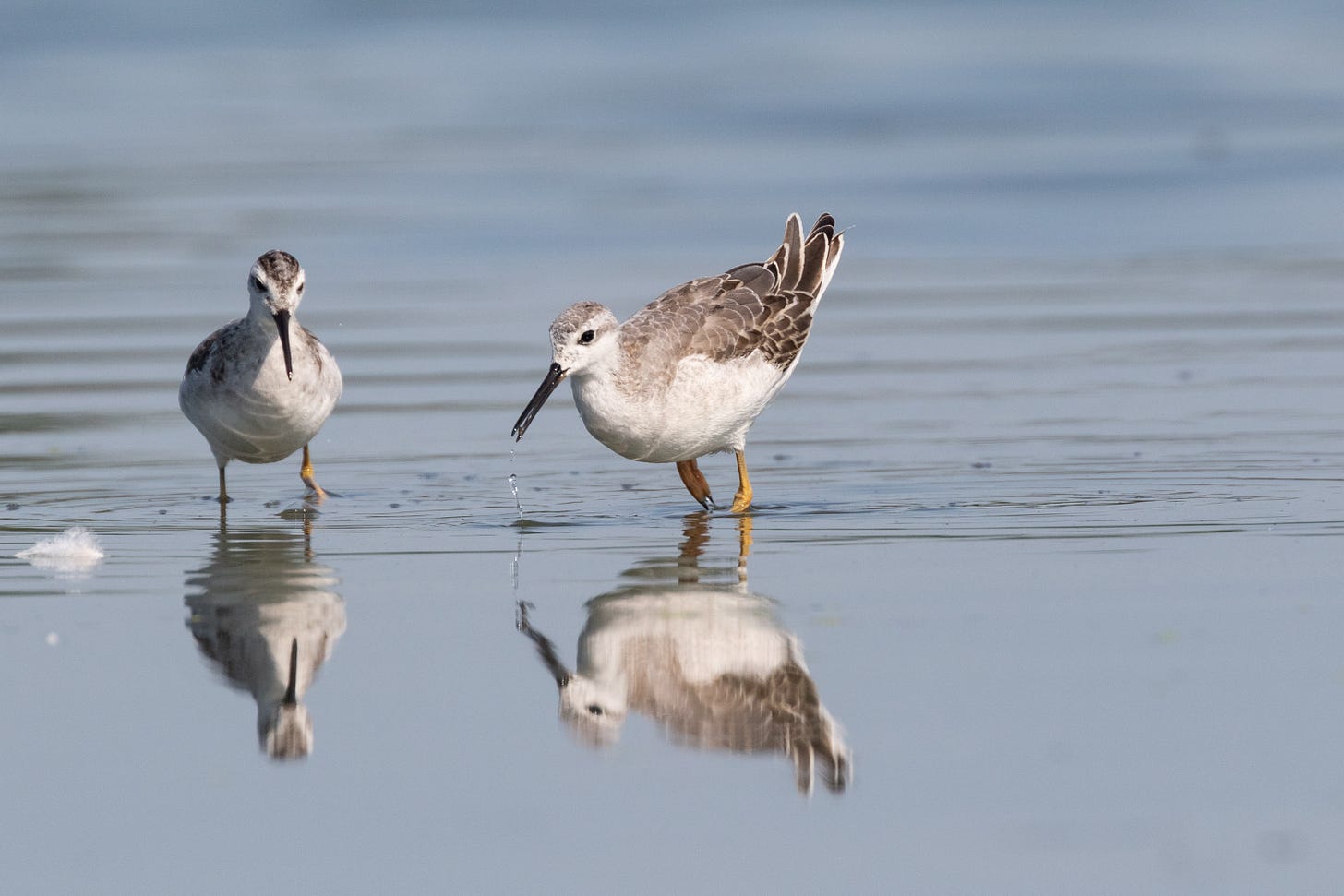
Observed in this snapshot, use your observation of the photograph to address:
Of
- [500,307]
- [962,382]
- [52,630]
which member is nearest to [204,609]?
[52,630]

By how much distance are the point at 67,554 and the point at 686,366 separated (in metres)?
3.00

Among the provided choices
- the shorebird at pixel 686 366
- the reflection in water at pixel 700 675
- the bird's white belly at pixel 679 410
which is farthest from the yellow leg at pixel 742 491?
the reflection in water at pixel 700 675

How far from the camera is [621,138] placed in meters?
26.0

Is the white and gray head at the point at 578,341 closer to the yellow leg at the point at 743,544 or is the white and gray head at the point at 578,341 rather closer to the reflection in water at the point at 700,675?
the yellow leg at the point at 743,544

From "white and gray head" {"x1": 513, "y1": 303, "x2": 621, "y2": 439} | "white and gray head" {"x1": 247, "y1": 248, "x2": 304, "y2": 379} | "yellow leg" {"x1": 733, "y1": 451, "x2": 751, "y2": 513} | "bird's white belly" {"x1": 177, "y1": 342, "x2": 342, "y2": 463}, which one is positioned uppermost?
"white and gray head" {"x1": 247, "y1": 248, "x2": 304, "y2": 379}

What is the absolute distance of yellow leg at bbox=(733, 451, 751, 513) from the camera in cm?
988

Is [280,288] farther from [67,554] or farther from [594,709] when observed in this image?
[594,709]

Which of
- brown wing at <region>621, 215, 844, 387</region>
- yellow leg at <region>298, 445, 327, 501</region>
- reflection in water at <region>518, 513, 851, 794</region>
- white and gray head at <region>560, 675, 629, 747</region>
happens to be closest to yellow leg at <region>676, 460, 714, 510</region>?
brown wing at <region>621, 215, 844, 387</region>

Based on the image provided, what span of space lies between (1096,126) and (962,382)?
1419 centimetres

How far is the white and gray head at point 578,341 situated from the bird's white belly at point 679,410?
140 millimetres

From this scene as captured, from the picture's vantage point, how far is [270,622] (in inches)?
291

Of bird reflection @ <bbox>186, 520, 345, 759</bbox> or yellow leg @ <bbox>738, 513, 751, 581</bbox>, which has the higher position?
yellow leg @ <bbox>738, 513, 751, 581</bbox>

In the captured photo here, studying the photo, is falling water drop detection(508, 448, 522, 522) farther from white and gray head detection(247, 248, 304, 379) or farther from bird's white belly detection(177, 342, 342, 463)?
white and gray head detection(247, 248, 304, 379)

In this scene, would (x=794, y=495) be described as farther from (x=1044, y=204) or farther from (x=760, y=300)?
(x=1044, y=204)
